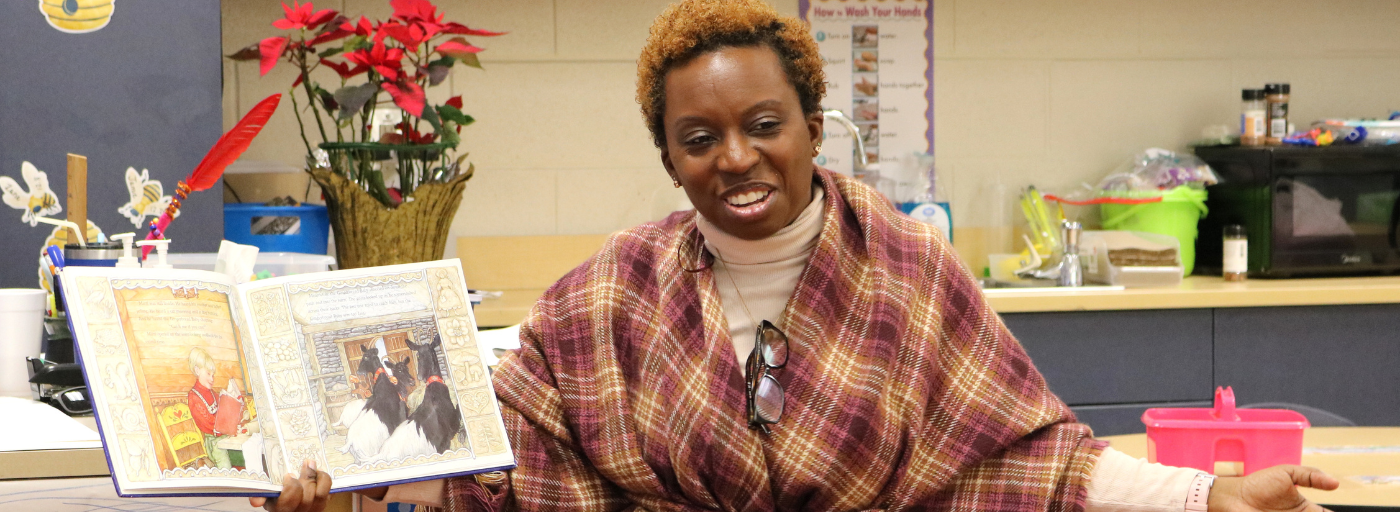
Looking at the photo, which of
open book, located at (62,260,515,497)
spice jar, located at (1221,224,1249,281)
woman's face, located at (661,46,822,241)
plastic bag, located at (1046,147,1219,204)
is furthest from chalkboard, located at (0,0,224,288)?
spice jar, located at (1221,224,1249,281)

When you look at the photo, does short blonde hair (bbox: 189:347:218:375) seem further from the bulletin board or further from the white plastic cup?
the bulletin board

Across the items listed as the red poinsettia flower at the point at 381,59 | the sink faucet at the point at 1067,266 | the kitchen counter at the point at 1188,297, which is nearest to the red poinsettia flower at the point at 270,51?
the red poinsettia flower at the point at 381,59

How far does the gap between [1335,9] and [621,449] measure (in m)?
2.61

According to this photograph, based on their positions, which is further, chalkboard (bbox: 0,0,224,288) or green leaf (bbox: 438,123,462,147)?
green leaf (bbox: 438,123,462,147)

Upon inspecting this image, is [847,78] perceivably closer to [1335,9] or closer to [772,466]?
[1335,9]

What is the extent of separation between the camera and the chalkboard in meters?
1.79

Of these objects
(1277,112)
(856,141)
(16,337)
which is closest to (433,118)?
(16,337)

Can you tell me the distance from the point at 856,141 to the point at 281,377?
186 centimetres

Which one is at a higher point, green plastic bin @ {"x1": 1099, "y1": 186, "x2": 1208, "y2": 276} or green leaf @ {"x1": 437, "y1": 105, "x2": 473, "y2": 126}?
green leaf @ {"x1": 437, "y1": 105, "x2": 473, "y2": 126}

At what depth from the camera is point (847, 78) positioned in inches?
114

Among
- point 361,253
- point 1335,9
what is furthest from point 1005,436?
point 1335,9

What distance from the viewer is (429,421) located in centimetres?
109

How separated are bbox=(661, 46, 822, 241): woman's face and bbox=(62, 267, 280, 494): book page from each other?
1.52 feet

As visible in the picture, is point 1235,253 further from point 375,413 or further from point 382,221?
point 375,413
